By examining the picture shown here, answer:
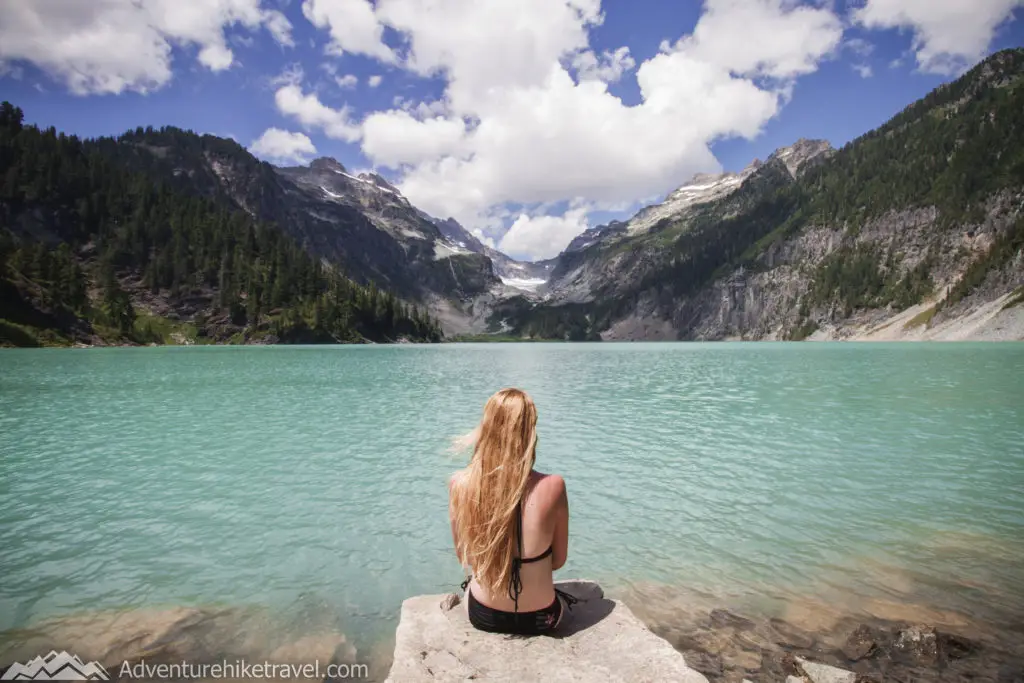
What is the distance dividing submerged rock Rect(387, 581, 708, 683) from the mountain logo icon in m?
5.30

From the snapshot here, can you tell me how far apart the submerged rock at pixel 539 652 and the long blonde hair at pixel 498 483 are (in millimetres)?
752

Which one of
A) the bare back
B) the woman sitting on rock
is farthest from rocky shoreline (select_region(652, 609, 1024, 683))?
the woman sitting on rock

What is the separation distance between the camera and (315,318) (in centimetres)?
19988

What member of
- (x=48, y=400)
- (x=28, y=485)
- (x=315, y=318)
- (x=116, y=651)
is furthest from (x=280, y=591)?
(x=315, y=318)

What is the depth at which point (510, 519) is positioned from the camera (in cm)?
605

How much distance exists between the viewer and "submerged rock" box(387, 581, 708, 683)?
18.3ft

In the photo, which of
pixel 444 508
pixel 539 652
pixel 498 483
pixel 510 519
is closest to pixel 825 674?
pixel 539 652

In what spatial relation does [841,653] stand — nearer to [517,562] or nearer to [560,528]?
[560,528]

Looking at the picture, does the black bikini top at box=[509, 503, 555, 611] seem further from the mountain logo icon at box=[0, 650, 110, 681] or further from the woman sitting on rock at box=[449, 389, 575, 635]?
the mountain logo icon at box=[0, 650, 110, 681]

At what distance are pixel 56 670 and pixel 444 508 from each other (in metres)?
9.74

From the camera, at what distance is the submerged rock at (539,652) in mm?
5590

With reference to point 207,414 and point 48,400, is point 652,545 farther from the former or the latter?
point 48,400

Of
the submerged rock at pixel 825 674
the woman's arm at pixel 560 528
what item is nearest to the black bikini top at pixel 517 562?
the woman's arm at pixel 560 528

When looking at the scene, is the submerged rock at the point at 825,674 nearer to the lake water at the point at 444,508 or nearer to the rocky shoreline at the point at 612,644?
the rocky shoreline at the point at 612,644
